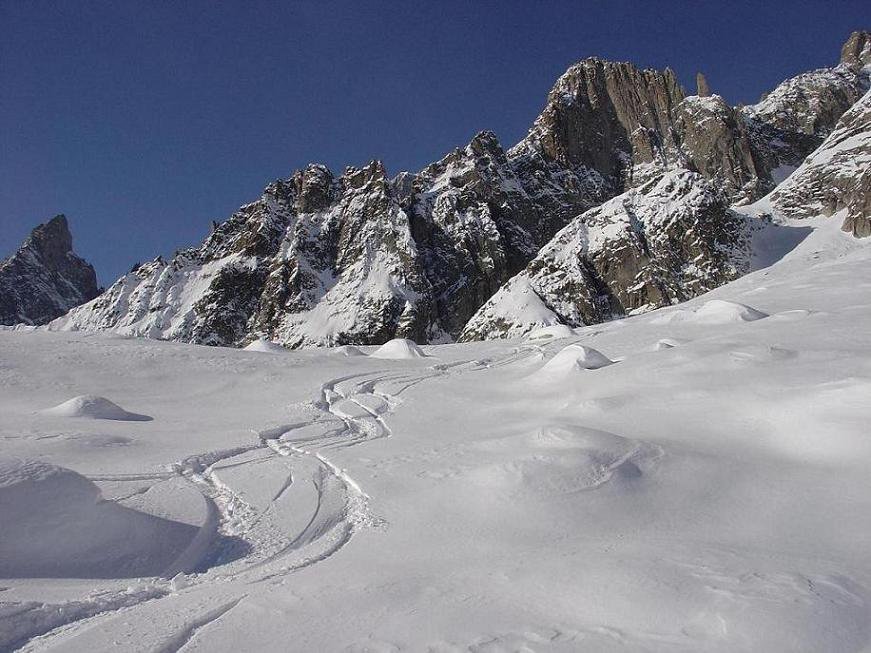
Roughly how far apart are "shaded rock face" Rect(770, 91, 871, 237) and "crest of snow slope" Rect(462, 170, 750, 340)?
475 inches

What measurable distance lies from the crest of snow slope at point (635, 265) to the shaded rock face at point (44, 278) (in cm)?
16028

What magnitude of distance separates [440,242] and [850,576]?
4453 inches

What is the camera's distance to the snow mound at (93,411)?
533 inches

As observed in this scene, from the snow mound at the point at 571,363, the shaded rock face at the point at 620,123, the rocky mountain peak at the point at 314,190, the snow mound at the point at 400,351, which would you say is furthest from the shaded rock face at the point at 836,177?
the rocky mountain peak at the point at 314,190

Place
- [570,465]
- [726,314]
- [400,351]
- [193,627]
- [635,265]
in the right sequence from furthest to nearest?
[635,265]
[400,351]
[726,314]
[570,465]
[193,627]

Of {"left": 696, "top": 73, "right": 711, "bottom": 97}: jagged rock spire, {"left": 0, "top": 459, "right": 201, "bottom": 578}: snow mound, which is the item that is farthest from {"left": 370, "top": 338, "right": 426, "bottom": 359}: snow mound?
{"left": 696, "top": 73, "right": 711, "bottom": 97}: jagged rock spire

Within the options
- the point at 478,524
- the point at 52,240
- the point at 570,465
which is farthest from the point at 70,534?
the point at 52,240

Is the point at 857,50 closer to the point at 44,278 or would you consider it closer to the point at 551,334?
the point at 551,334

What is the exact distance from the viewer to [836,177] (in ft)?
255

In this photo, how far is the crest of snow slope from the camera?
70.3m

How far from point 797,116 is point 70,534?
170843 millimetres

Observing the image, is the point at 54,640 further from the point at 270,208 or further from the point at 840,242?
the point at 270,208

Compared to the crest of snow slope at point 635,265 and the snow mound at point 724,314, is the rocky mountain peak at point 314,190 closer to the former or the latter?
the crest of snow slope at point 635,265

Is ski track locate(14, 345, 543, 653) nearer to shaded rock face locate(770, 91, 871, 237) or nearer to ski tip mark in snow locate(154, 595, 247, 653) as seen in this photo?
ski tip mark in snow locate(154, 595, 247, 653)
